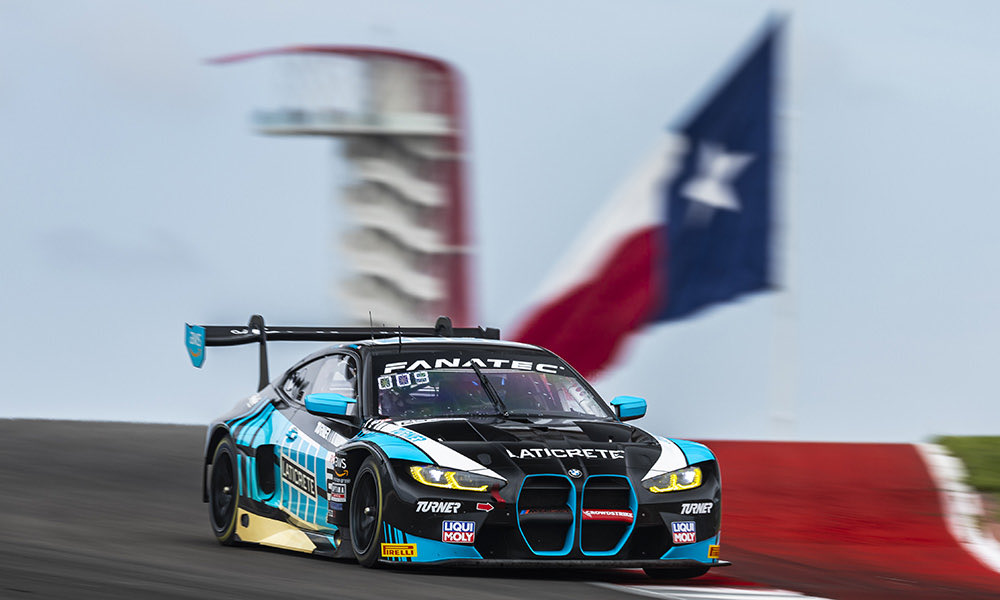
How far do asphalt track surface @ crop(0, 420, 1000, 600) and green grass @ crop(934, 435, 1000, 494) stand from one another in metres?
2.45

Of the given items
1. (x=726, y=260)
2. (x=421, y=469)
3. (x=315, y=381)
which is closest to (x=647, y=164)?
(x=726, y=260)

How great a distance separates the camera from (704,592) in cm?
824

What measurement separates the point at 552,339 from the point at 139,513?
10143 millimetres

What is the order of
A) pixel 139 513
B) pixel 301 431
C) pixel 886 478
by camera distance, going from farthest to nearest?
pixel 886 478
pixel 139 513
pixel 301 431

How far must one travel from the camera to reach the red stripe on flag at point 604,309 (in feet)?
68.3

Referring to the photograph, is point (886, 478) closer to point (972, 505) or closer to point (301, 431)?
point (972, 505)

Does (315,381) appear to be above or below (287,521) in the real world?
above

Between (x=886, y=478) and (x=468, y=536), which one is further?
(x=886, y=478)

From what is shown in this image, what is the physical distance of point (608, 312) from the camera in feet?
71.7

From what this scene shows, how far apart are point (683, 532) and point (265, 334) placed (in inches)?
163

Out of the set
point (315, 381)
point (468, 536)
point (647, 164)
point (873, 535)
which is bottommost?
point (873, 535)

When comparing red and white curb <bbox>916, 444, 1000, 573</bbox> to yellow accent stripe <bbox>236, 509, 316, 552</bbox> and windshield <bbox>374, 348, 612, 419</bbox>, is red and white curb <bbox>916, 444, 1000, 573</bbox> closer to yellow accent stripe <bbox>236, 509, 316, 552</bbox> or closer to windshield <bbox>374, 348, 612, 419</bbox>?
windshield <bbox>374, 348, 612, 419</bbox>

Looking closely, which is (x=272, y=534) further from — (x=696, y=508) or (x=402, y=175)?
(x=402, y=175)

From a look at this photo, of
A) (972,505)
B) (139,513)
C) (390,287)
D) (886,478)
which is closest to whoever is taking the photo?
(139,513)
